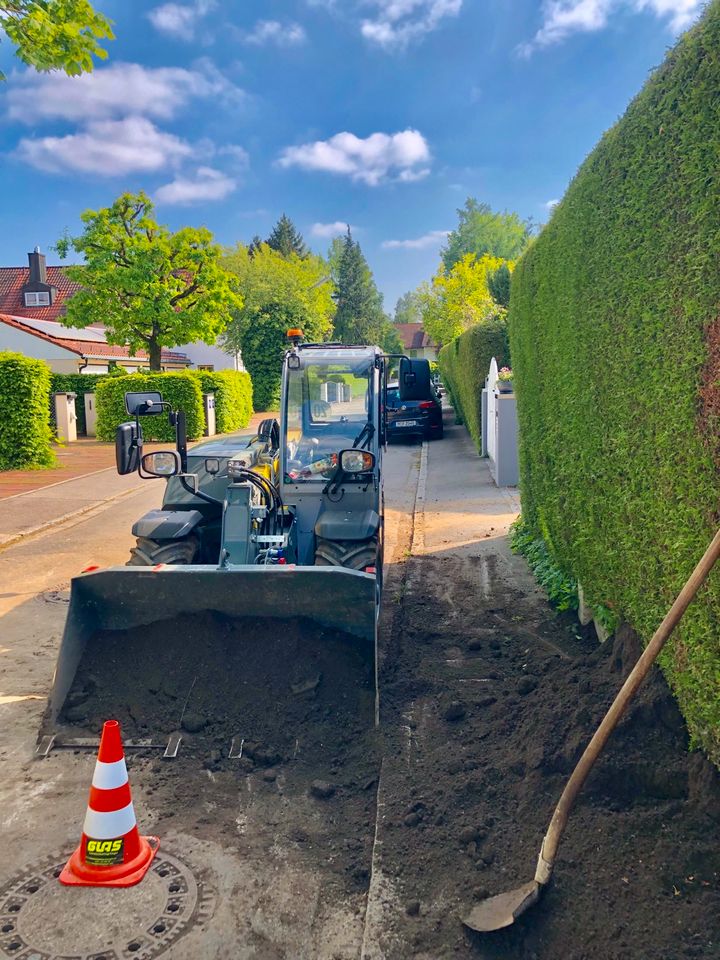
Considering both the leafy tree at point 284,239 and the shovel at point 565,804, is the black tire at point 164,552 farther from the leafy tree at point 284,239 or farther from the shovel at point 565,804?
the leafy tree at point 284,239

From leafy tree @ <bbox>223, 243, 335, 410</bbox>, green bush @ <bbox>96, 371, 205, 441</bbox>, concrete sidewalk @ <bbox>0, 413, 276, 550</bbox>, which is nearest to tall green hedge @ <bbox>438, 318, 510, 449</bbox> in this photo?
concrete sidewalk @ <bbox>0, 413, 276, 550</bbox>

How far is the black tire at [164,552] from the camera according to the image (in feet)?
19.8

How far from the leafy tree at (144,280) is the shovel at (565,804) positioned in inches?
1012

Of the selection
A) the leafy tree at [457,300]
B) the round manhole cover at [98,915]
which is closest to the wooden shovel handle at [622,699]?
the round manhole cover at [98,915]

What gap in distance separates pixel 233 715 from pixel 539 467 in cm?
409

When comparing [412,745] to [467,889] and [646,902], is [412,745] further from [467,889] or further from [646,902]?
[646,902]

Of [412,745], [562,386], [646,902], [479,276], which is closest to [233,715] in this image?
[412,745]

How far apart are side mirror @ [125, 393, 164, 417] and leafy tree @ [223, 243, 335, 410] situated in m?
25.4

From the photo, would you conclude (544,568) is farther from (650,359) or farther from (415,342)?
(415,342)

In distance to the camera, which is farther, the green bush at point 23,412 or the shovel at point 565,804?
the green bush at point 23,412

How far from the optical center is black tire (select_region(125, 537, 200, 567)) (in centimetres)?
604

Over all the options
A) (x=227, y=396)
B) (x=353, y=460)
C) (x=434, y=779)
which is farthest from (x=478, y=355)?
(x=434, y=779)

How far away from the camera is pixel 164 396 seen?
24.0m

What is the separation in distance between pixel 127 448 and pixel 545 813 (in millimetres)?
3545
